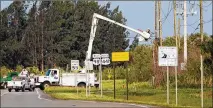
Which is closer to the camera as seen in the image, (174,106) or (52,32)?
(174,106)

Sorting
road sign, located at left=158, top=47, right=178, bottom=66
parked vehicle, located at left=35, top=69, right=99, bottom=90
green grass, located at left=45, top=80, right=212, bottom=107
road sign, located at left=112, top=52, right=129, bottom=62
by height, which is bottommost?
green grass, located at left=45, top=80, right=212, bottom=107

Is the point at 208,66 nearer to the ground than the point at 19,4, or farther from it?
nearer to the ground

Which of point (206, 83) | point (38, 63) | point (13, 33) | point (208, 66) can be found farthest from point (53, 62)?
point (208, 66)

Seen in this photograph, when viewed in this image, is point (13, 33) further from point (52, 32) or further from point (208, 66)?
point (208, 66)

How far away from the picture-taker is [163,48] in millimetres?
27500

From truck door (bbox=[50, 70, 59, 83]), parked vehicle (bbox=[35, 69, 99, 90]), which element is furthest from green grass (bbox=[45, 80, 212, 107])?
truck door (bbox=[50, 70, 59, 83])

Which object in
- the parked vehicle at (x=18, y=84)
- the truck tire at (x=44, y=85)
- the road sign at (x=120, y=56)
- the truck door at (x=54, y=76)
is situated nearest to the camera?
the road sign at (x=120, y=56)

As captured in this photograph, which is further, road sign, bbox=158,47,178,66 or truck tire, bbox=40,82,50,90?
truck tire, bbox=40,82,50,90

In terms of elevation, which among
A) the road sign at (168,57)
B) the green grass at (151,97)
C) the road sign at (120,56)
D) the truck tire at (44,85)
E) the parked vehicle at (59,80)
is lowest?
the green grass at (151,97)

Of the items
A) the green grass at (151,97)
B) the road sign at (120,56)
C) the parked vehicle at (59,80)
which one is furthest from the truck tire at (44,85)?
the road sign at (120,56)

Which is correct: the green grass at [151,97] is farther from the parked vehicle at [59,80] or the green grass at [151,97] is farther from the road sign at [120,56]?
the parked vehicle at [59,80]

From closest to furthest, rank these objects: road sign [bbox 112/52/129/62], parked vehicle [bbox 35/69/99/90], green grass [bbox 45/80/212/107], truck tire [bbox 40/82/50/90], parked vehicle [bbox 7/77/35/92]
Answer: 1. green grass [bbox 45/80/212/107]
2. road sign [bbox 112/52/129/62]
3. parked vehicle [bbox 7/77/35/92]
4. parked vehicle [bbox 35/69/99/90]
5. truck tire [bbox 40/82/50/90]

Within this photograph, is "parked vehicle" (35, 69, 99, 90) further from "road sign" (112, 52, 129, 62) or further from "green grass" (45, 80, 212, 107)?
"road sign" (112, 52, 129, 62)

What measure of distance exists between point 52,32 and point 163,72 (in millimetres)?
56558
